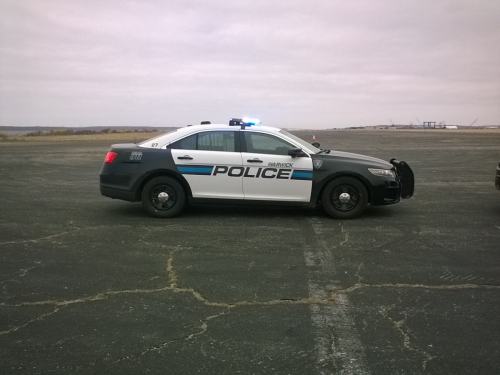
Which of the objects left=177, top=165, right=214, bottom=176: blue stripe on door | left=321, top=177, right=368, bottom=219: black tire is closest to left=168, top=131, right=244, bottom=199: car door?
left=177, top=165, right=214, bottom=176: blue stripe on door

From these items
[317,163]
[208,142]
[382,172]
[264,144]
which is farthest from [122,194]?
[382,172]

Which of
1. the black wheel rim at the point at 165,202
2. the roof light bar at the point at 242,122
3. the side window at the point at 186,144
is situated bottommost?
the black wheel rim at the point at 165,202

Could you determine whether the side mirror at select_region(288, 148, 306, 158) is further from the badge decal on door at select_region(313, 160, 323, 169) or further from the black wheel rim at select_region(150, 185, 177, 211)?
the black wheel rim at select_region(150, 185, 177, 211)

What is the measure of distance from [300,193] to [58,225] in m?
4.04

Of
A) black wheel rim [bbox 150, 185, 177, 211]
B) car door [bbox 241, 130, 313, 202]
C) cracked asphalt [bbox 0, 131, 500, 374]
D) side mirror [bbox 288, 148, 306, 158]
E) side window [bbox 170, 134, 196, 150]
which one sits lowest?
cracked asphalt [bbox 0, 131, 500, 374]

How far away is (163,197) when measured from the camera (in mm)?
9008

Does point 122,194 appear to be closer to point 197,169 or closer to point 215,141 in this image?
point 197,169

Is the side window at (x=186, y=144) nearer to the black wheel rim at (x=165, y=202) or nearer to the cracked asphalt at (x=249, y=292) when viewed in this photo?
the black wheel rim at (x=165, y=202)

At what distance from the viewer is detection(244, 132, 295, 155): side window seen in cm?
905

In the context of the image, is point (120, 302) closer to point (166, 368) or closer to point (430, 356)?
point (166, 368)

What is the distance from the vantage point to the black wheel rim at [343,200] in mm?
8992

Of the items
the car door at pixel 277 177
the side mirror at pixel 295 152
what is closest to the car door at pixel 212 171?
the car door at pixel 277 177

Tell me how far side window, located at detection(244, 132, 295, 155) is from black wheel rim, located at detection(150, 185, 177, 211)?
5.04 feet

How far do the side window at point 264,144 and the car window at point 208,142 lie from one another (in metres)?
0.31
